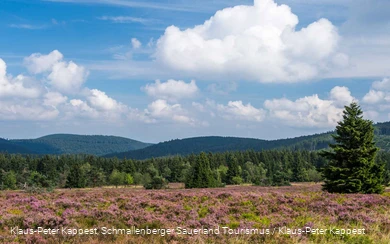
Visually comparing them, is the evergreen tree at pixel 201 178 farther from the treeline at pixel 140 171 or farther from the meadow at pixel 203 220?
the meadow at pixel 203 220

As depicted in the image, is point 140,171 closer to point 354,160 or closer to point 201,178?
point 201,178

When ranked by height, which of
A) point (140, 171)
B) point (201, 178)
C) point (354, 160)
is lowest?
point (140, 171)

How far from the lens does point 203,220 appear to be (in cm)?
1187

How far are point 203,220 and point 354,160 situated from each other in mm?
22383

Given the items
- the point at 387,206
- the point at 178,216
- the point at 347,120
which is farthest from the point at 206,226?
the point at 347,120

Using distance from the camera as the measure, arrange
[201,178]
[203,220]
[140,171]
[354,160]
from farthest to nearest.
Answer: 1. [140,171]
2. [201,178]
3. [354,160]
4. [203,220]

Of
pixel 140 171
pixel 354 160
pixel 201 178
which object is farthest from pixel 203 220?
pixel 140 171

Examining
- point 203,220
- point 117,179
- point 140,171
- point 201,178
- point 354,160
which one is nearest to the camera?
point 203,220

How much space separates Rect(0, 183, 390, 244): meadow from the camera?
9758 mm

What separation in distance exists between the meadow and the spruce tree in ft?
41.7

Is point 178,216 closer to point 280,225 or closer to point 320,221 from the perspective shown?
point 280,225

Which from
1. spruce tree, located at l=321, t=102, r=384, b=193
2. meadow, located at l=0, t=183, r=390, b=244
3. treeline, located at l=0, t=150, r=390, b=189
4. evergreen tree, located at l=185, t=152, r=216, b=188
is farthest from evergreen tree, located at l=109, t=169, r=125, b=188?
meadow, located at l=0, t=183, r=390, b=244

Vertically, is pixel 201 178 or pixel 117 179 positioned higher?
pixel 201 178

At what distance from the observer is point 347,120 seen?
30922mm
